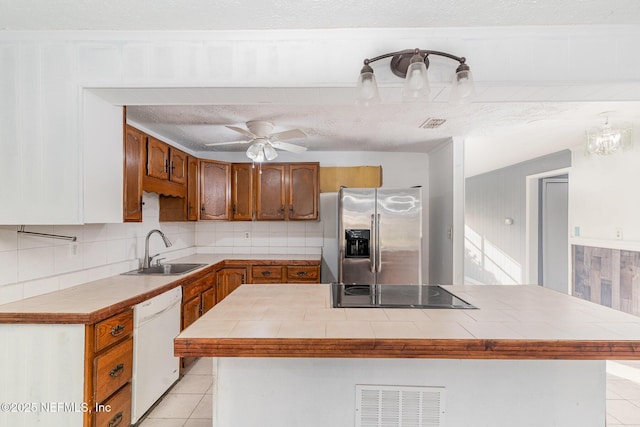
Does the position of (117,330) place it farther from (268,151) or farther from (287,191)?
(287,191)

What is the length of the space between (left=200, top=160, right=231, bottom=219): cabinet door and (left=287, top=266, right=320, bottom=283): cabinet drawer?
1055 mm

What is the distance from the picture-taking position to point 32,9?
1494 millimetres

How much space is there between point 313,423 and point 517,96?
1979mm

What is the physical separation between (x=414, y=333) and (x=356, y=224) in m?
2.31

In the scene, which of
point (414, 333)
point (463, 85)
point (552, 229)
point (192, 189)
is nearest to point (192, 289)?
point (192, 189)

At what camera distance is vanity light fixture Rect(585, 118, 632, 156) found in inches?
110

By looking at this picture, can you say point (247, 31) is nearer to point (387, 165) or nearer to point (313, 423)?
point (313, 423)

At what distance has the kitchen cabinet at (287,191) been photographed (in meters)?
3.96

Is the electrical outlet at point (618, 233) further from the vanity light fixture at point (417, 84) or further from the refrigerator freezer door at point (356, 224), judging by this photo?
the vanity light fixture at point (417, 84)

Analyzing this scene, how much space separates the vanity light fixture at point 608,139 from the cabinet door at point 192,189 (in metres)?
3.97

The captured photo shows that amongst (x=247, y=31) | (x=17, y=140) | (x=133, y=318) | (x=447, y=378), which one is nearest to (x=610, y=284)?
(x=447, y=378)

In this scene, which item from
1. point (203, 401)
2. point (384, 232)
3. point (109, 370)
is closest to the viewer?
point (109, 370)

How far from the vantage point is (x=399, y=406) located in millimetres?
1439

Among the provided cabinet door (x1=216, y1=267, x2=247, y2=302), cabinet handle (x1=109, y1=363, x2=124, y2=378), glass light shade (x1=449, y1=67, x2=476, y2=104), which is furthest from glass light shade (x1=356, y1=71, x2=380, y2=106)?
cabinet door (x1=216, y1=267, x2=247, y2=302)
